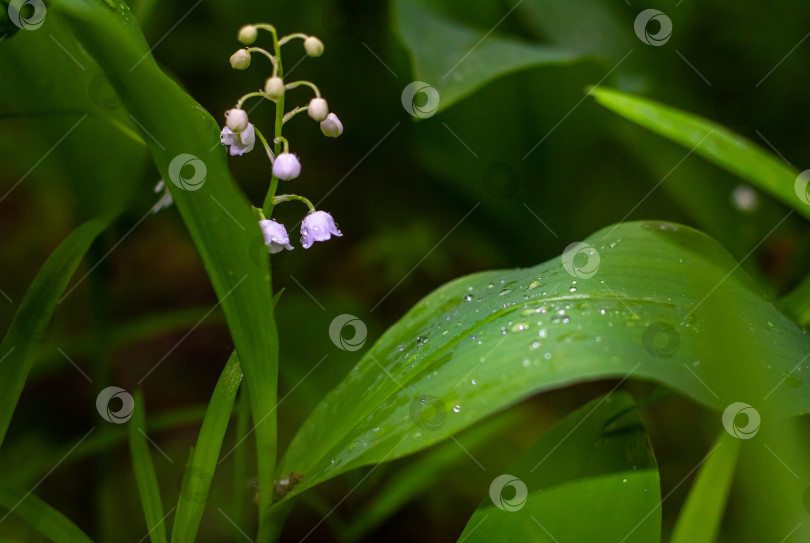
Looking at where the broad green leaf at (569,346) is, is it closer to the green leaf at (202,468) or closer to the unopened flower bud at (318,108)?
the green leaf at (202,468)

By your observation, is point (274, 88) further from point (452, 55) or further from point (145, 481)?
point (452, 55)

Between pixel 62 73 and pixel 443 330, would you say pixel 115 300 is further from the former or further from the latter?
pixel 443 330

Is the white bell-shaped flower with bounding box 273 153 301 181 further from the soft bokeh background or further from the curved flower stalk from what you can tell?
the soft bokeh background

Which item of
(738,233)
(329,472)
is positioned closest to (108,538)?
(329,472)

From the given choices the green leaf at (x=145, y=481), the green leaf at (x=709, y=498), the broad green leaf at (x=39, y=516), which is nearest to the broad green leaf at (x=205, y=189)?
the green leaf at (x=145, y=481)

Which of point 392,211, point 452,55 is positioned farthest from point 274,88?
point 392,211

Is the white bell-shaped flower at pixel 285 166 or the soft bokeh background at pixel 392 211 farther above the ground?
the soft bokeh background at pixel 392 211
